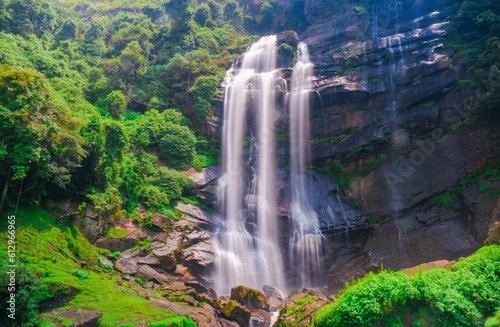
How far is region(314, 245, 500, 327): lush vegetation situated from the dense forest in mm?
60

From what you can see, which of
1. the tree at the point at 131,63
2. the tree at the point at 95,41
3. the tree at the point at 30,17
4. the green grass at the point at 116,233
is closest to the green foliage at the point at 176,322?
the green grass at the point at 116,233

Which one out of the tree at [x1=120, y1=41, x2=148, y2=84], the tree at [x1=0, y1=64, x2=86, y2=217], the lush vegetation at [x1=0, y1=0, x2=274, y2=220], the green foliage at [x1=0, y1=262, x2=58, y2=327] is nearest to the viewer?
Result: the green foliage at [x1=0, y1=262, x2=58, y2=327]

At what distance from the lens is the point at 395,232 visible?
2220 cm

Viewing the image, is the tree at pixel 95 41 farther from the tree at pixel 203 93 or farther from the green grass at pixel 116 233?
the green grass at pixel 116 233

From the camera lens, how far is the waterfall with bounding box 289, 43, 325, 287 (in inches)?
884

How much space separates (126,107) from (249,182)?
1246 centimetres

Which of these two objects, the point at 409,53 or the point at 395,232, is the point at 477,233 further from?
the point at 409,53

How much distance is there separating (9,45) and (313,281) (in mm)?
27983

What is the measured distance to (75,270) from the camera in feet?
44.9

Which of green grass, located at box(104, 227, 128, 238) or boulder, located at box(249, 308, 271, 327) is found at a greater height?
green grass, located at box(104, 227, 128, 238)

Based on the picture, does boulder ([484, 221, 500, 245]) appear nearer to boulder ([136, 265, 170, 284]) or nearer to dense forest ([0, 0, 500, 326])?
dense forest ([0, 0, 500, 326])

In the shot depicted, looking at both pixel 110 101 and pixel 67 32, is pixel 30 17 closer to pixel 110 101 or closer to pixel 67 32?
pixel 67 32

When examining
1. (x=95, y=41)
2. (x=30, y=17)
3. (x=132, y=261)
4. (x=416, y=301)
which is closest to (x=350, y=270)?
(x=416, y=301)

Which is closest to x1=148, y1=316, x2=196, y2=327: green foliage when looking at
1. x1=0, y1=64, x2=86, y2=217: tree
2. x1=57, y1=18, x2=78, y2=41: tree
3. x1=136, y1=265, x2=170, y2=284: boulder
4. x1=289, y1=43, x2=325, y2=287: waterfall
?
x1=136, y1=265, x2=170, y2=284: boulder
